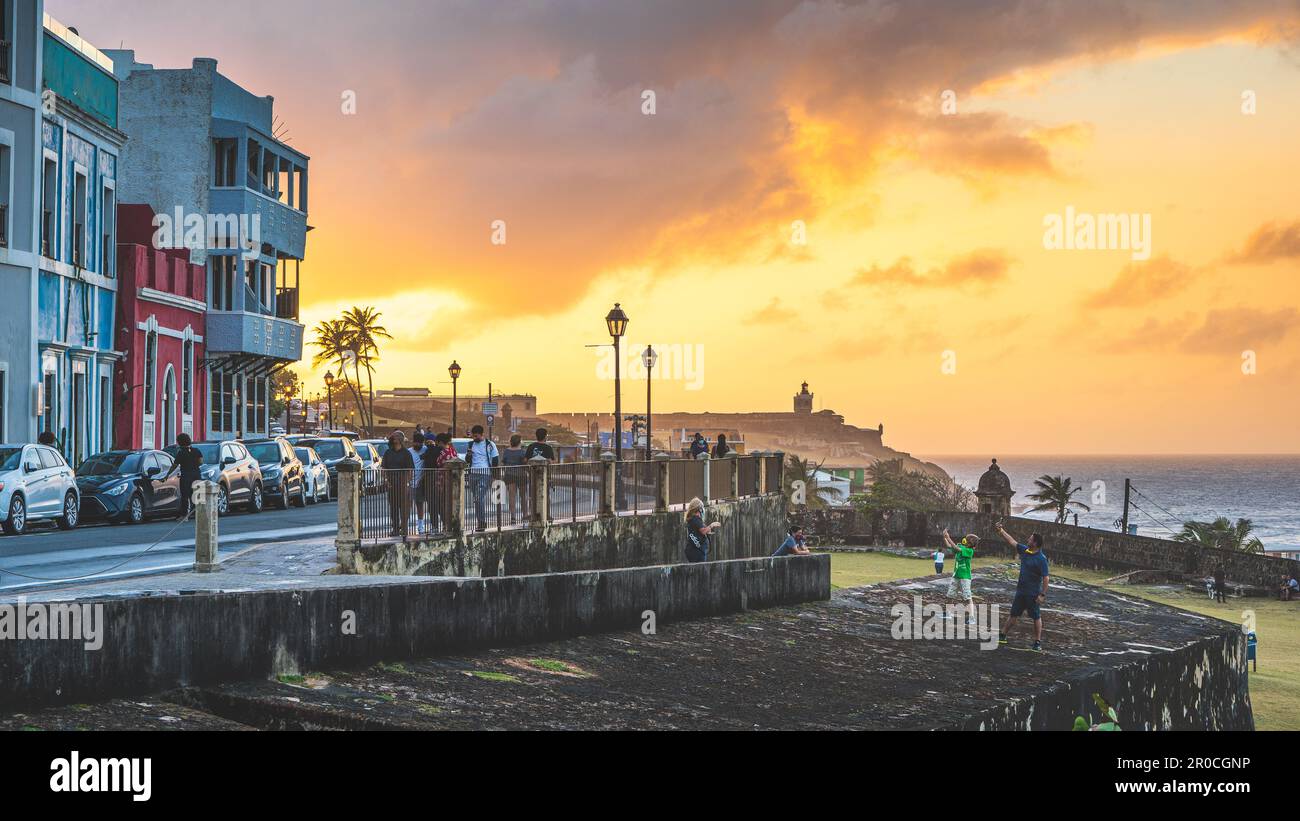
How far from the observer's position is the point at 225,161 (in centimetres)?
4403

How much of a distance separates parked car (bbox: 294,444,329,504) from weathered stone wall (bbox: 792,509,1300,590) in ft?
73.2

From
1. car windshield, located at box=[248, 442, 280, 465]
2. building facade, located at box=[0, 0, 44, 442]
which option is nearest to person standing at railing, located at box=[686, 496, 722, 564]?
car windshield, located at box=[248, 442, 280, 465]

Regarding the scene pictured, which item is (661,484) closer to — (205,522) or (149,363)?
(205,522)

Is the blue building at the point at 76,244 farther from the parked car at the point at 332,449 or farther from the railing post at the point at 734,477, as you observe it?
the railing post at the point at 734,477

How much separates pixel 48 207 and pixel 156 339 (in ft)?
21.3

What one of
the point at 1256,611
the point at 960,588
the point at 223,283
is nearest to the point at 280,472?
the point at 223,283

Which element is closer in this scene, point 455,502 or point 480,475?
point 455,502
